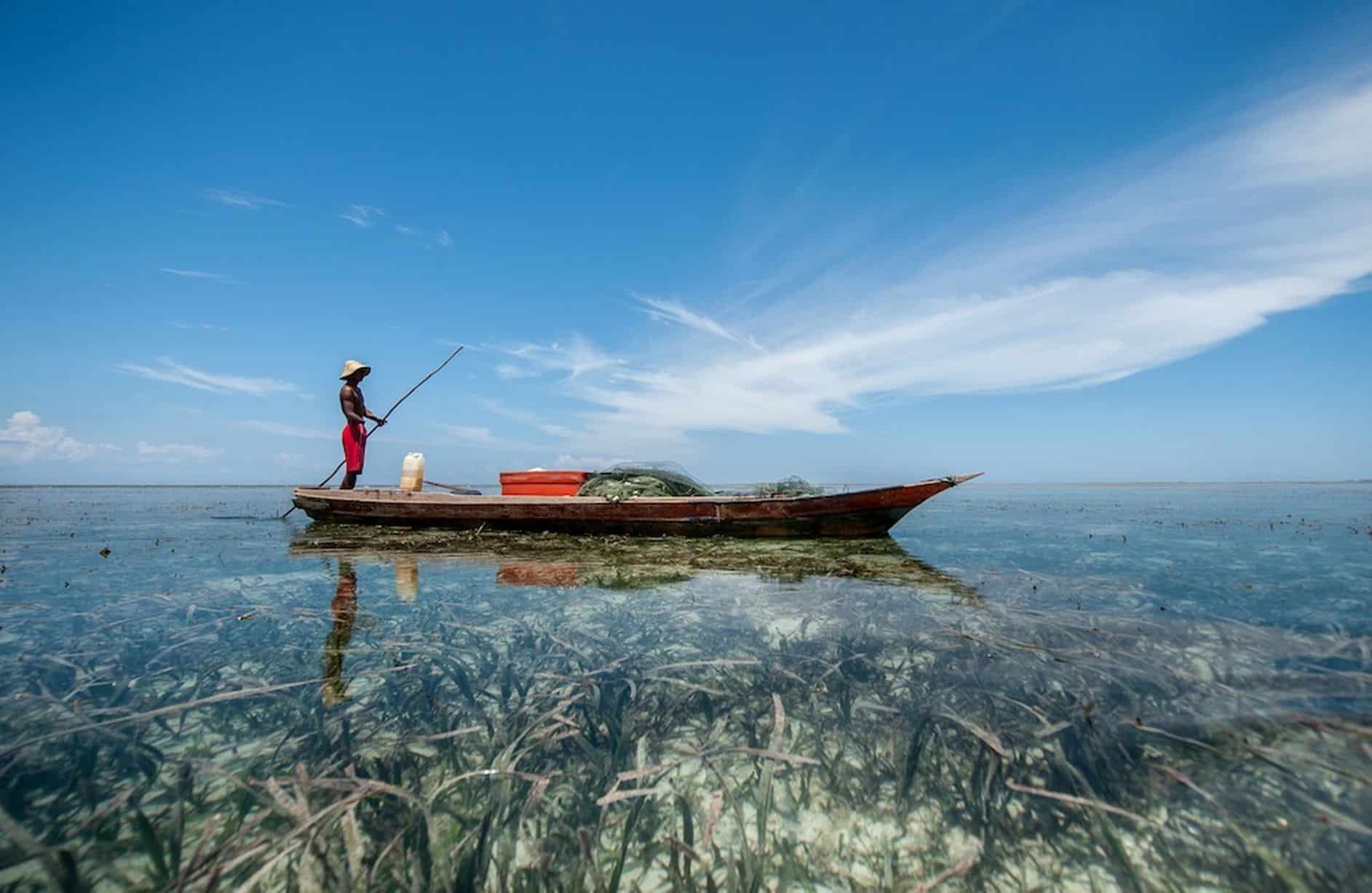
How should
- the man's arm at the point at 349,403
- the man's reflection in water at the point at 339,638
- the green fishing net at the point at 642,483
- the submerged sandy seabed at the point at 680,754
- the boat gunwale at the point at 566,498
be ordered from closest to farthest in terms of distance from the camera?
the submerged sandy seabed at the point at 680,754, the man's reflection in water at the point at 339,638, the boat gunwale at the point at 566,498, the green fishing net at the point at 642,483, the man's arm at the point at 349,403

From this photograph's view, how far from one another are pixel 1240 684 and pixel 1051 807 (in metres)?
3.19

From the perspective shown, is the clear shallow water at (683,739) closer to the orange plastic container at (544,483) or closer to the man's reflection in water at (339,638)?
the man's reflection in water at (339,638)

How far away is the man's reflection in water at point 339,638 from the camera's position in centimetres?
445

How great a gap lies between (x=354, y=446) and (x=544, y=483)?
648 centimetres

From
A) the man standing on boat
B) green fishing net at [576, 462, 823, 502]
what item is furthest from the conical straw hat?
green fishing net at [576, 462, 823, 502]

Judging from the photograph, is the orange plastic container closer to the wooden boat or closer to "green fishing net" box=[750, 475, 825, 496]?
the wooden boat

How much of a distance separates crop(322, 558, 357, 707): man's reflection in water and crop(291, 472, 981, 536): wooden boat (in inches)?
223

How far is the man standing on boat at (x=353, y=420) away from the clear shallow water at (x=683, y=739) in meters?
9.66

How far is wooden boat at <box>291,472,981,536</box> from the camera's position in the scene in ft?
43.4

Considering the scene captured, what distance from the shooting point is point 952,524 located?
2183 centimetres

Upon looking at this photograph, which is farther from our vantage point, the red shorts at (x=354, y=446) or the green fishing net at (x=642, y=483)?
the red shorts at (x=354, y=446)

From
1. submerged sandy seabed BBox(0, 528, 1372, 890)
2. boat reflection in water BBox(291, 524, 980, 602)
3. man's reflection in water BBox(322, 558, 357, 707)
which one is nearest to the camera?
submerged sandy seabed BBox(0, 528, 1372, 890)

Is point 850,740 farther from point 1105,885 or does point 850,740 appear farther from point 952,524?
point 952,524

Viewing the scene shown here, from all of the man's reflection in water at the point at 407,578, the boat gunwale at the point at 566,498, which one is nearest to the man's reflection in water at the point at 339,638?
the man's reflection in water at the point at 407,578
